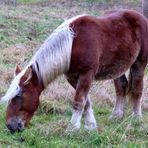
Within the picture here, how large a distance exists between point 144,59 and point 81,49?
61.6 inches

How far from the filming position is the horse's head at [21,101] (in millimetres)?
5707

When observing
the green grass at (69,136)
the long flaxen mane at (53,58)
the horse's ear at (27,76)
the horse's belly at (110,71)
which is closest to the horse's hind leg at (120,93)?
the horse's belly at (110,71)

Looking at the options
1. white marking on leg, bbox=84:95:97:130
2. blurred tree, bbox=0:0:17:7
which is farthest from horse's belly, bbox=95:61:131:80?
blurred tree, bbox=0:0:17:7

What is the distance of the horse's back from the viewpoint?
6117 millimetres

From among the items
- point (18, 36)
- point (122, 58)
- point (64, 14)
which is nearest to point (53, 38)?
point (122, 58)

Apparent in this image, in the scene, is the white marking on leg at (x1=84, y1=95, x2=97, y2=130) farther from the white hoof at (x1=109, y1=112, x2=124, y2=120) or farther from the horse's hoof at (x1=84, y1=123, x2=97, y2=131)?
the white hoof at (x1=109, y1=112, x2=124, y2=120)

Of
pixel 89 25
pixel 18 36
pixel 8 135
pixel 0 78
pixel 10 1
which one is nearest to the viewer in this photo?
pixel 8 135

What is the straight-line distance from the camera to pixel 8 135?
5.79 meters

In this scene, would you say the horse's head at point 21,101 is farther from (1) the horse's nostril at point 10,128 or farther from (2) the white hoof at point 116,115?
(2) the white hoof at point 116,115

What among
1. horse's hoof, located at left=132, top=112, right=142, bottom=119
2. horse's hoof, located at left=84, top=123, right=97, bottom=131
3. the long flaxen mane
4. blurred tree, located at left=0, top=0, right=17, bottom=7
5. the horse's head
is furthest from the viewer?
blurred tree, located at left=0, top=0, right=17, bottom=7

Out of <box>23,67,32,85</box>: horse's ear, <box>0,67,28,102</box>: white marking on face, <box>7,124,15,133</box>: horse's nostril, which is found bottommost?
<box>7,124,15,133</box>: horse's nostril

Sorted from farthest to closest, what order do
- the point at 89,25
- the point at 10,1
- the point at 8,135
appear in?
the point at 10,1 → the point at 89,25 → the point at 8,135

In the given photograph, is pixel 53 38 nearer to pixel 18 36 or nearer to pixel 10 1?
pixel 18 36

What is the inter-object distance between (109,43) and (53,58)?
3.42 ft
